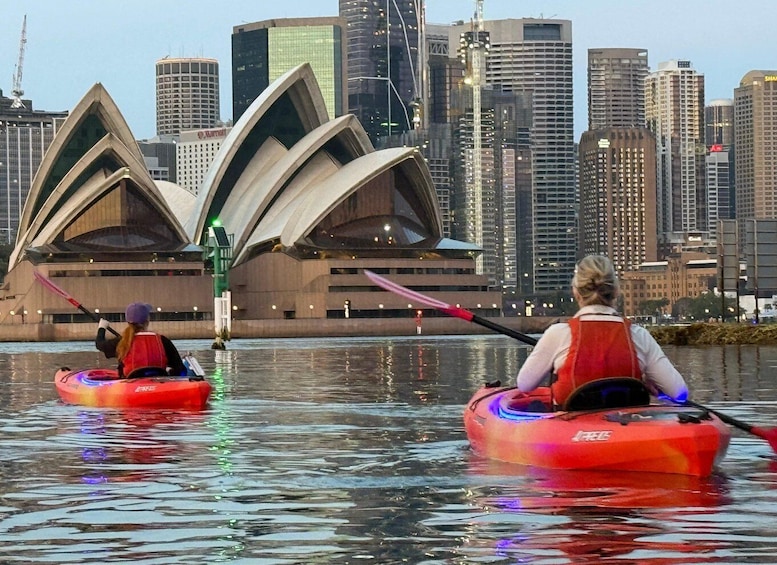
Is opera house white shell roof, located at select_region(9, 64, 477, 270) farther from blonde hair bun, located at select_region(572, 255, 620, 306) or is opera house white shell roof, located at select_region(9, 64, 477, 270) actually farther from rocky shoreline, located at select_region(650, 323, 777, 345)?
blonde hair bun, located at select_region(572, 255, 620, 306)

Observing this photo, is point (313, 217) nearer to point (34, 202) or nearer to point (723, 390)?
point (34, 202)

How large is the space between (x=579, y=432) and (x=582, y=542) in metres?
3.03

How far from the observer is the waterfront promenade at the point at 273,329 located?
4279 inches

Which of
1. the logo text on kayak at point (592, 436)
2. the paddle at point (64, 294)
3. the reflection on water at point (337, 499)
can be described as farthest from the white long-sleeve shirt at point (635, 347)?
the paddle at point (64, 294)

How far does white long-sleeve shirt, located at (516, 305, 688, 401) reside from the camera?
1179cm

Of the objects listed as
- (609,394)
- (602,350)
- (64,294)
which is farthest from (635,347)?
(64,294)

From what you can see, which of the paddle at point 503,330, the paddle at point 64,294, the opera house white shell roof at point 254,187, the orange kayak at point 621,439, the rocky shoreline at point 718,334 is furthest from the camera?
the opera house white shell roof at point 254,187

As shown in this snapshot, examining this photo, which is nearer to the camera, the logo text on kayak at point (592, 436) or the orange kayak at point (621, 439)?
the orange kayak at point (621, 439)

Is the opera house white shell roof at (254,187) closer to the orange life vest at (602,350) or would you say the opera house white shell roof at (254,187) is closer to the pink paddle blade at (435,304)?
the pink paddle blade at (435,304)

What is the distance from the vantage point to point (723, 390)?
2422 cm

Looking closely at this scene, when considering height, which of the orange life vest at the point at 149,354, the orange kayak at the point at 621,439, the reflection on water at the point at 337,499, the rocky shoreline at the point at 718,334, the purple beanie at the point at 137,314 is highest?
the purple beanie at the point at 137,314

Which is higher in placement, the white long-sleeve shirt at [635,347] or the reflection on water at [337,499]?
the white long-sleeve shirt at [635,347]

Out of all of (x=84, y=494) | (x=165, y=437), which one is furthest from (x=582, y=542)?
(x=165, y=437)

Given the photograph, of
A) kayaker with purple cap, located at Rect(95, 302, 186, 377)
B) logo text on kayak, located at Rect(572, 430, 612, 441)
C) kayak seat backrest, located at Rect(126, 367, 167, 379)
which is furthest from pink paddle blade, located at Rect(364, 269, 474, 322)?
kayak seat backrest, located at Rect(126, 367, 167, 379)
